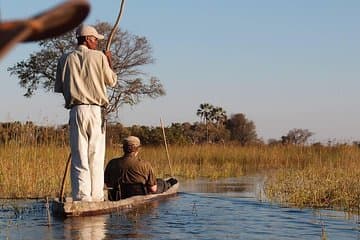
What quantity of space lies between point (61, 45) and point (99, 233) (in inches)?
1382

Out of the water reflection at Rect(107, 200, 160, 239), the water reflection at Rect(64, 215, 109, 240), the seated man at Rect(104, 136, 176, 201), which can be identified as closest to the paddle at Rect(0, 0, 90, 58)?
the water reflection at Rect(64, 215, 109, 240)

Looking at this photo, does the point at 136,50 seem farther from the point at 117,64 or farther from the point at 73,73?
the point at 73,73

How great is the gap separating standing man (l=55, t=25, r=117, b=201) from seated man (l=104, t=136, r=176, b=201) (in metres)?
1.96

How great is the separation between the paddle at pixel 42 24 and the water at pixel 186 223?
5.58m

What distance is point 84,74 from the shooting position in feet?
24.5

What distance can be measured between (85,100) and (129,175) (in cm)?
258

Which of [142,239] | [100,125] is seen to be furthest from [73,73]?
[142,239]

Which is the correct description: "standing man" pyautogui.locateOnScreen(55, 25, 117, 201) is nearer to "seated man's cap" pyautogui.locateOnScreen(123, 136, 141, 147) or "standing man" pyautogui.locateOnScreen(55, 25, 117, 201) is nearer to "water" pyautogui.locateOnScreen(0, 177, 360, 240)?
"water" pyautogui.locateOnScreen(0, 177, 360, 240)

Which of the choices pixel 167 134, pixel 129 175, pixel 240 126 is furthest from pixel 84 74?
pixel 240 126

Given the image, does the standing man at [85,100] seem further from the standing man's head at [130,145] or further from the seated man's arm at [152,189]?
the seated man's arm at [152,189]

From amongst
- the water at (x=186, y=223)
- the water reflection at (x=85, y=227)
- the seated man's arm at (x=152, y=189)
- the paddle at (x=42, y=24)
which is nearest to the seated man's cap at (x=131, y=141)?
the seated man's arm at (x=152, y=189)

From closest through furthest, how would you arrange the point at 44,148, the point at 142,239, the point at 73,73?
the point at 142,239 → the point at 73,73 → the point at 44,148

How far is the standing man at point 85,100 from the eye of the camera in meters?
7.46

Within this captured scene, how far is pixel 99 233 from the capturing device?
6461 mm
